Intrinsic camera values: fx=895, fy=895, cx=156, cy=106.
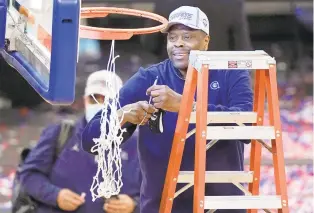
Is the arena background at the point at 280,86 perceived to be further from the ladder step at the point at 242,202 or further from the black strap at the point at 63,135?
the ladder step at the point at 242,202

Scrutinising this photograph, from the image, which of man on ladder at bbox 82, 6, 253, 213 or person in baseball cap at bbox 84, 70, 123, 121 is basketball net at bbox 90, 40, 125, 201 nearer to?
man on ladder at bbox 82, 6, 253, 213

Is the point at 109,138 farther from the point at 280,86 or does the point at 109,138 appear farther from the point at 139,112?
the point at 280,86

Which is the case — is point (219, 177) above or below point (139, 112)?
below

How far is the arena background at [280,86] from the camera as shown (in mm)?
5180

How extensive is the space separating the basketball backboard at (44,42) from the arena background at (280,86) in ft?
3.88

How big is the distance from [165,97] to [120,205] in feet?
3.08

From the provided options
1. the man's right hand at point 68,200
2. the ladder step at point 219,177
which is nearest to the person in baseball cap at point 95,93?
the man's right hand at point 68,200

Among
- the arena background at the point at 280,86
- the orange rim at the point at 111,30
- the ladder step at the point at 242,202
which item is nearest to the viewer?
the ladder step at the point at 242,202

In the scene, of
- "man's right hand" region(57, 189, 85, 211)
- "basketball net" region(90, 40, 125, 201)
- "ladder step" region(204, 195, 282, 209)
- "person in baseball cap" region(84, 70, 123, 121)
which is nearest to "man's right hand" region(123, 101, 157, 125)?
"basketball net" region(90, 40, 125, 201)

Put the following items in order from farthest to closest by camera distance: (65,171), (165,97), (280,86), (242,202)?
(280,86) < (65,171) < (165,97) < (242,202)

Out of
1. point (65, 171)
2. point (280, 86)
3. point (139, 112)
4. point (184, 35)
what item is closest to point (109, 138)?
point (139, 112)

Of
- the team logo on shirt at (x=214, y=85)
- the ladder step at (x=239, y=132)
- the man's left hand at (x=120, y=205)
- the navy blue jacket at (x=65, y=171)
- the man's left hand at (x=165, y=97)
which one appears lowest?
the man's left hand at (x=120, y=205)

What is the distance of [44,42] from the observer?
9.59 feet

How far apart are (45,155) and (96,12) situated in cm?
86
